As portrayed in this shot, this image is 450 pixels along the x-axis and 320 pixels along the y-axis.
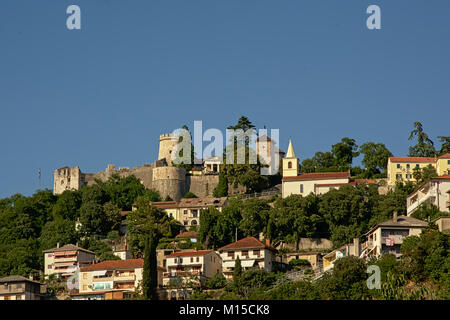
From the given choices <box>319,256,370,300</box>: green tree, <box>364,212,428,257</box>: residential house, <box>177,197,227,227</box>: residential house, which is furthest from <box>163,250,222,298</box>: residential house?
<box>177,197,227,227</box>: residential house

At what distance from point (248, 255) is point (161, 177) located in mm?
31168

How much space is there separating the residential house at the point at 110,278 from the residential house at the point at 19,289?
3.13 meters

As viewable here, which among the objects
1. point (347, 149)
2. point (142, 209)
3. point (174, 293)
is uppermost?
point (347, 149)

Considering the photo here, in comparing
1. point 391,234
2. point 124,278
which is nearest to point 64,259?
point 124,278

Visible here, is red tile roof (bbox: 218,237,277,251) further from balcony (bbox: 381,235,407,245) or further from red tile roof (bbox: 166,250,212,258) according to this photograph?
balcony (bbox: 381,235,407,245)

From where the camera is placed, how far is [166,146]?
12506 cm

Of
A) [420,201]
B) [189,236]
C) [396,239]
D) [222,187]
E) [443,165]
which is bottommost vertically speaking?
[396,239]

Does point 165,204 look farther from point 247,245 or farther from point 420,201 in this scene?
point 420,201

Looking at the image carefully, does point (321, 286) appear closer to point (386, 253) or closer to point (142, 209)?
point (386, 253)

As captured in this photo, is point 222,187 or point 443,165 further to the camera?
point 222,187

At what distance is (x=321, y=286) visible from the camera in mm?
68000
